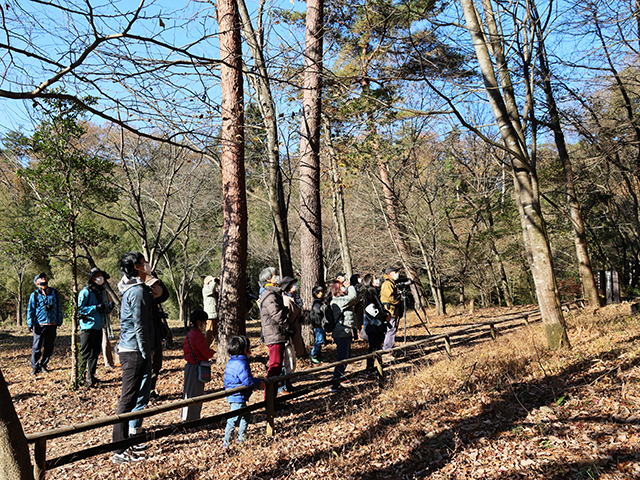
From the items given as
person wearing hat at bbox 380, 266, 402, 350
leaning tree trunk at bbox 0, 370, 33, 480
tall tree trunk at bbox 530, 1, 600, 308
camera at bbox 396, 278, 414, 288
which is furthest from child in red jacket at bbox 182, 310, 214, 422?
tall tree trunk at bbox 530, 1, 600, 308

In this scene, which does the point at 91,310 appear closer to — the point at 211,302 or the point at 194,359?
the point at 211,302

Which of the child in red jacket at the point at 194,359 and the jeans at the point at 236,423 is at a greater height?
the child in red jacket at the point at 194,359

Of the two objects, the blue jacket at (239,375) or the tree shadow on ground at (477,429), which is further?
the blue jacket at (239,375)

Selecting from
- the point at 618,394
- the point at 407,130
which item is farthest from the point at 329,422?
the point at 407,130

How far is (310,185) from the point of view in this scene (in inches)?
390

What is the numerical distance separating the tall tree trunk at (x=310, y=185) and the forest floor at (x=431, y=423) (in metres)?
2.33

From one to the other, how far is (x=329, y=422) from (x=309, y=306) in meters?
3.94

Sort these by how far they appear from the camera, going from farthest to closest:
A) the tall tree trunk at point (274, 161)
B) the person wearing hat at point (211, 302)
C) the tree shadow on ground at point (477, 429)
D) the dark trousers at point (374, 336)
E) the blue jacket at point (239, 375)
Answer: the person wearing hat at point (211, 302) → the tall tree trunk at point (274, 161) → the dark trousers at point (374, 336) → the blue jacket at point (239, 375) → the tree shadow on ground at point (477, 429)

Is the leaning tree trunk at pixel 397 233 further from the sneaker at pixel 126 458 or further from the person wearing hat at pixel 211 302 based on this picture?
the sneaker at pixel 126 458

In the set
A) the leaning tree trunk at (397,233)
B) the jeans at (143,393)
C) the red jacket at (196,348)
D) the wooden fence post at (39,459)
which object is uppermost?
the leaning tree trunk at (397,233)

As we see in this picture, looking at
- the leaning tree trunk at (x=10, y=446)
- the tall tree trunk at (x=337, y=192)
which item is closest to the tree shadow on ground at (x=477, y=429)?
the leaning tree trunk at (x=10, y=446)

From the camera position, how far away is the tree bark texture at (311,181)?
31.7ft

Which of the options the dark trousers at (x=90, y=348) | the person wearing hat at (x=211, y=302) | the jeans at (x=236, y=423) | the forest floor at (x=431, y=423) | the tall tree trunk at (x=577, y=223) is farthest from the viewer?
the tall tree trunk at (x=577, y=223)

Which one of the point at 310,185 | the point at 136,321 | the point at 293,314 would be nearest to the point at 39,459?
the point at 136,321
